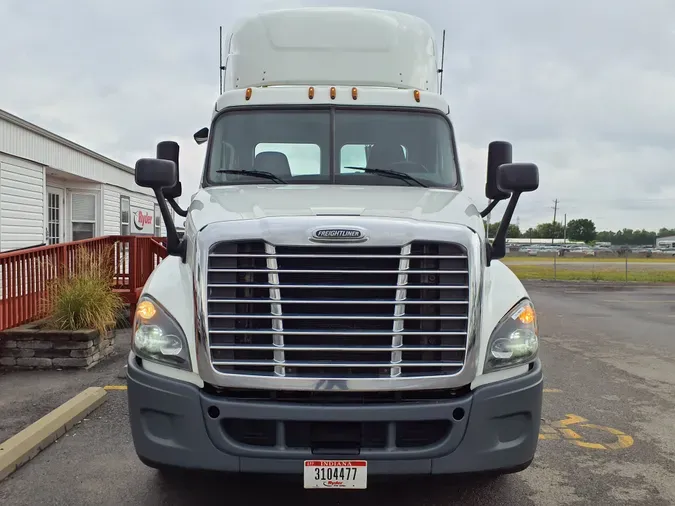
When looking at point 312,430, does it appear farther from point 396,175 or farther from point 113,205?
point 113,205

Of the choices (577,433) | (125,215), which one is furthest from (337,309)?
(125,215)

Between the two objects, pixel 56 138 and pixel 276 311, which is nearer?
pixel 276 311

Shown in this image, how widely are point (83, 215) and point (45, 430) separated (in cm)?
1356

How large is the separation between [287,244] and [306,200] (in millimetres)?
674

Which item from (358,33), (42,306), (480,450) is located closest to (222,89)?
(358,33)

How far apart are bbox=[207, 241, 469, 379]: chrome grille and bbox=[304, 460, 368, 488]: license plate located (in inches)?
17.6

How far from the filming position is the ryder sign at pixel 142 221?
20109 mm

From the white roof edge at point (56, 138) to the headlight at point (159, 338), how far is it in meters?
10.4

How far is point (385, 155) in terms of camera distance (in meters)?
4.68

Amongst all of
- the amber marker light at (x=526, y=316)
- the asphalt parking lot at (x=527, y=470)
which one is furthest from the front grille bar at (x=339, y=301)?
the asphalt parking lot at (x=527, y=470)

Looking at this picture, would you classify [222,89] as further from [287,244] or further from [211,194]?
[287,244]

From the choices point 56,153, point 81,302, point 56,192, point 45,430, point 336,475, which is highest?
point 56,153

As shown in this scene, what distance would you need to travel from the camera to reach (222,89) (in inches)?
257

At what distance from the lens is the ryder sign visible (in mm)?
20109
